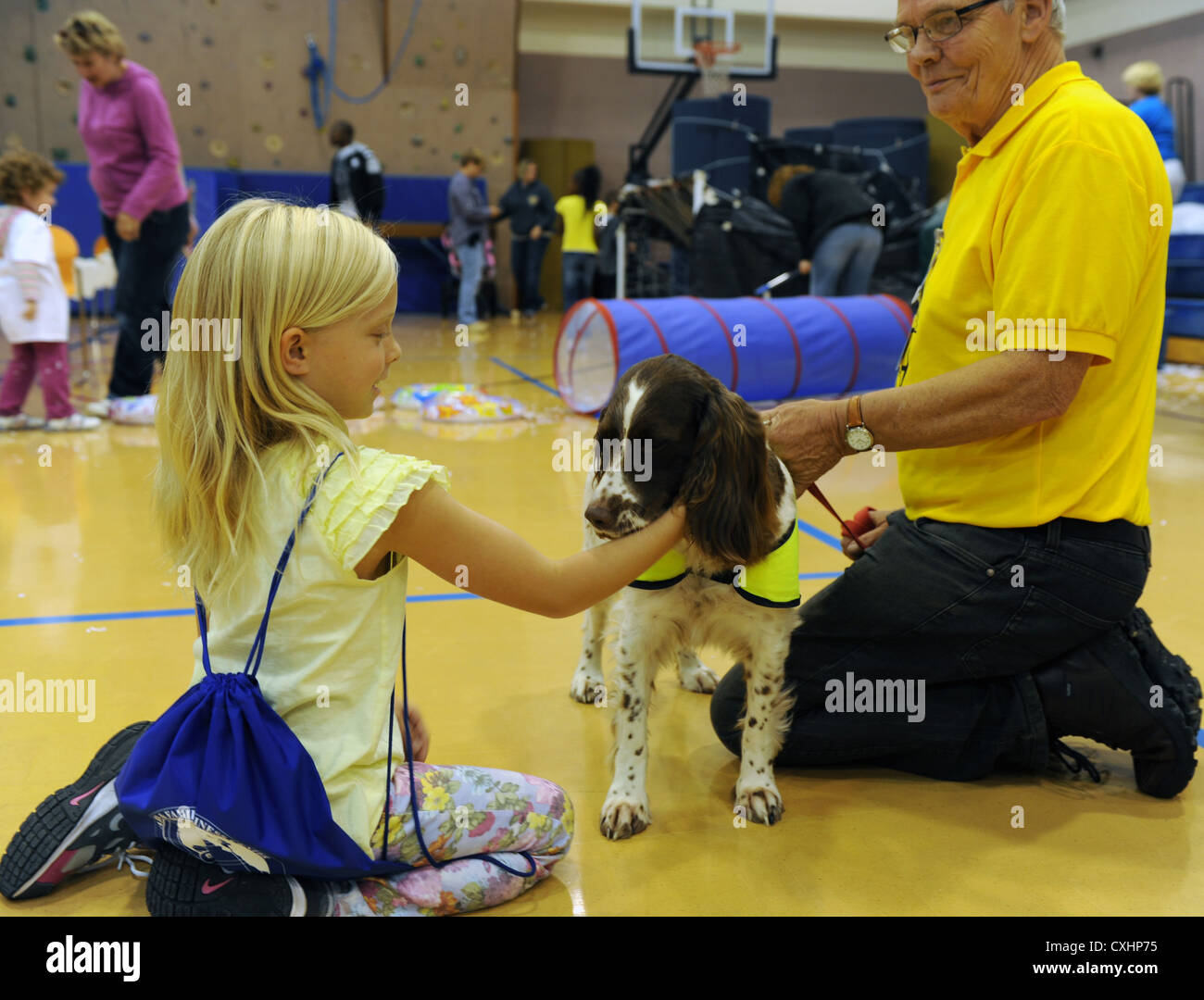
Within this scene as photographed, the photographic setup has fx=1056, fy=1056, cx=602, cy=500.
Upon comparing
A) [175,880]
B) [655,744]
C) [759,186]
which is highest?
[759,186]

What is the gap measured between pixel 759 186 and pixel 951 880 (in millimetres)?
10266

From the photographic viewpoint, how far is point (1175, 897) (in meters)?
1.87

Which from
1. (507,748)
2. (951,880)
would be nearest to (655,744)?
(507,748)

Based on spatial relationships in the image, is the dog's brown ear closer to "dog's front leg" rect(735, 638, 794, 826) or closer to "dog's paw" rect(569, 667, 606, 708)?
"dog's front leg" rect(735, 638, 794, 826)

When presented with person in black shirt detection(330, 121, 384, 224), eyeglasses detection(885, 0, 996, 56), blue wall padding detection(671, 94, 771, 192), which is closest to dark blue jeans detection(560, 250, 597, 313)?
blue wall padding detection(671, 94, 771, 192)

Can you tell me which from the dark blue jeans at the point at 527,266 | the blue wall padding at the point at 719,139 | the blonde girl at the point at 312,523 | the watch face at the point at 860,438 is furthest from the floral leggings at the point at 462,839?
the dark blue jeans at the point at 527,266

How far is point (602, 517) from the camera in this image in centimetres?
193

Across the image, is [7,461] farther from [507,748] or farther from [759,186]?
[759,186]

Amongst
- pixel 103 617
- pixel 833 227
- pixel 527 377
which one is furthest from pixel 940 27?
pixel 527 377

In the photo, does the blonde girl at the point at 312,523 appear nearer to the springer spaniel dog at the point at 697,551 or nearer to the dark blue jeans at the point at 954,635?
the springer spaniel dog at the point at 697,551

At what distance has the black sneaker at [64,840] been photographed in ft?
5.96

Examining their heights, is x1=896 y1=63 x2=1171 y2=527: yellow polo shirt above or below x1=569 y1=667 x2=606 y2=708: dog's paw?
above

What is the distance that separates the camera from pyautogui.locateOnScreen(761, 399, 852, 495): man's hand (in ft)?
7.20

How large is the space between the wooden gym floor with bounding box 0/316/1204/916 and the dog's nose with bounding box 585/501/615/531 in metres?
0.65
